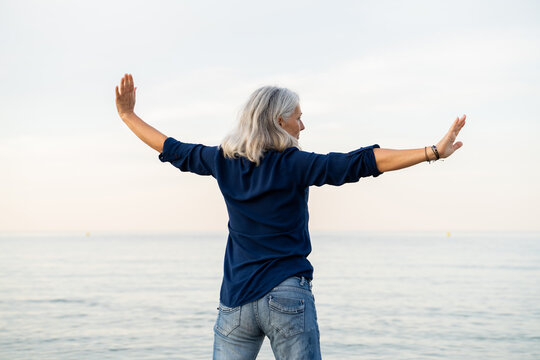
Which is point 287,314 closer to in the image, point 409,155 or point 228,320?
point 228,320

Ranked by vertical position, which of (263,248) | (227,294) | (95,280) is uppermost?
(263,248)

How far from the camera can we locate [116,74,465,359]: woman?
2.55m

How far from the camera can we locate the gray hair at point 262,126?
8.92 ft

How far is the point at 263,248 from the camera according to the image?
8.90ft

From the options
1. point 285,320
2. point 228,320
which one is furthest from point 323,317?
point 285,320

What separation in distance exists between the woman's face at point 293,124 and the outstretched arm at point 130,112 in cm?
76

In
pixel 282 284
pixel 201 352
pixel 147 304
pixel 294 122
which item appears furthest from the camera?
pixel 147 304

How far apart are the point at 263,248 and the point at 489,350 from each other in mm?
9865

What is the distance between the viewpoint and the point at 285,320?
8.55ft

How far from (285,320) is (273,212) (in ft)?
1.50

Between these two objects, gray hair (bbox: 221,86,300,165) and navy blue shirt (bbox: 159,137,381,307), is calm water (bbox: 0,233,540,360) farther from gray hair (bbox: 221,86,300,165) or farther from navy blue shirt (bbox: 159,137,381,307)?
gray hair (bbox: 221,86,300,165)

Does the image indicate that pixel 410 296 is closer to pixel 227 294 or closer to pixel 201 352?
pixel 201 352

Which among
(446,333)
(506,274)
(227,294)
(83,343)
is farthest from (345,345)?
(506,274)

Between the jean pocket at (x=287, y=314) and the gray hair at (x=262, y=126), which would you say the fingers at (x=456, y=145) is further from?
the jean pocket at (x=287, y=314)
